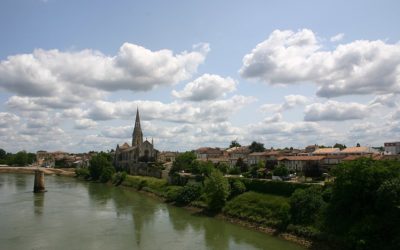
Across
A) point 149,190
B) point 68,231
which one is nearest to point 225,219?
point 68,231

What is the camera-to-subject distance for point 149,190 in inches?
2525

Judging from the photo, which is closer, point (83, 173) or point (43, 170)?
point (83, 173)

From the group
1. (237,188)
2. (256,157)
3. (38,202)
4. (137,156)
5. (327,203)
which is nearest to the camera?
(327,203)

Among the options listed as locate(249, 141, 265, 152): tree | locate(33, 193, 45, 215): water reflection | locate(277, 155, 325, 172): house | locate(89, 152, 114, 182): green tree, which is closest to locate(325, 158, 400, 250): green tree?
locate(277, 155, 325, 172): house

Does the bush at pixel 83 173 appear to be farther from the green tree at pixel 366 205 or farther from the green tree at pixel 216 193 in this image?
the green tree at pixel 366 205

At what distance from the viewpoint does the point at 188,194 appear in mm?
51031

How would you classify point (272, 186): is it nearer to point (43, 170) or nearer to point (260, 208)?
point (260, 208)

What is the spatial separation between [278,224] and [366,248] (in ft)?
32.4

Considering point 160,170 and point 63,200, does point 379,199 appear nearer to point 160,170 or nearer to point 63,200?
point 63,200

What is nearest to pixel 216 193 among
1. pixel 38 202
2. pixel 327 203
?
pixel 327 203

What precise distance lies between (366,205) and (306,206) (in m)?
6.27

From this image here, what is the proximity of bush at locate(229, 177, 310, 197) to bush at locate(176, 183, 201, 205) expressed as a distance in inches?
188

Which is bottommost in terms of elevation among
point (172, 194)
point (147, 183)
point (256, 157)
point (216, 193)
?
point (172, 194)

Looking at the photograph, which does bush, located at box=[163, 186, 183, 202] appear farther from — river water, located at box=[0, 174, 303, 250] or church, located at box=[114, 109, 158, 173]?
church, located at box=[114, 109, 158, 173]
